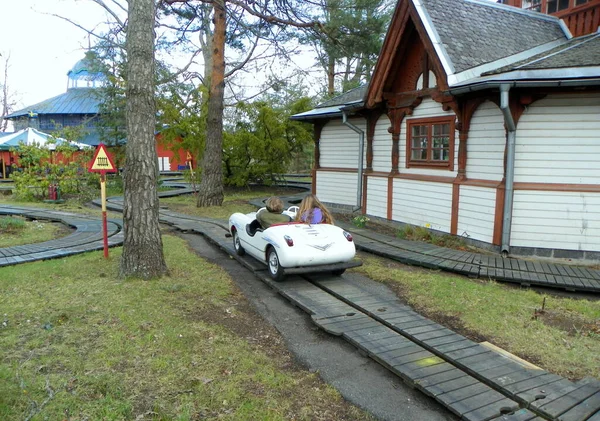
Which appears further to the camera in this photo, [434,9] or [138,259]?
[434,9]

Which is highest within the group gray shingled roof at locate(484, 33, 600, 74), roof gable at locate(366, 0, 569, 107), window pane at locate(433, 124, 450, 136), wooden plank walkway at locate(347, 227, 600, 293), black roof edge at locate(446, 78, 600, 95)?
roof gable at locate(366, 0, 569, 107)

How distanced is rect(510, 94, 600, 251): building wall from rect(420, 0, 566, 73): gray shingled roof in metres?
1.99

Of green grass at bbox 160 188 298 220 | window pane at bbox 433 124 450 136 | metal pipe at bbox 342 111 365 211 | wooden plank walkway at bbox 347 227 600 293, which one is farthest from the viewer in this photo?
green grass at bbox 160 188 298 220

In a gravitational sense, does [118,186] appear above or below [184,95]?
below

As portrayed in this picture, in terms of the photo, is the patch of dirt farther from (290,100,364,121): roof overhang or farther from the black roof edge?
(290,100,364,121): roof overhang

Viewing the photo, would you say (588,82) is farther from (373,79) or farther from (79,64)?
(79,64)

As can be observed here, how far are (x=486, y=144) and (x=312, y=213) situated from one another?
433 centimetres

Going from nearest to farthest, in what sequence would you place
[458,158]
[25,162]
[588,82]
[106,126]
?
[588,82]
[458,158]
[25,162]
[106,126]

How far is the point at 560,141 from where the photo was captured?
8578mm

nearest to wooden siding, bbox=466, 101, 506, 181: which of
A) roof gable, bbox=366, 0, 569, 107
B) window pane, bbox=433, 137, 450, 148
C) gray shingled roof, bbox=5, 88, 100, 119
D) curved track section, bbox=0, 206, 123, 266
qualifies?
window pane, bbox=433, 137, 450, 148

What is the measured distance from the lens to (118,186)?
24.3m

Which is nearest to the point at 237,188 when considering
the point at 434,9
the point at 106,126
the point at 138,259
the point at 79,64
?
the point at 106,126

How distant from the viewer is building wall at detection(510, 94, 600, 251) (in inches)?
331

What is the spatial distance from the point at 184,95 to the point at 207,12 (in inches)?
346
